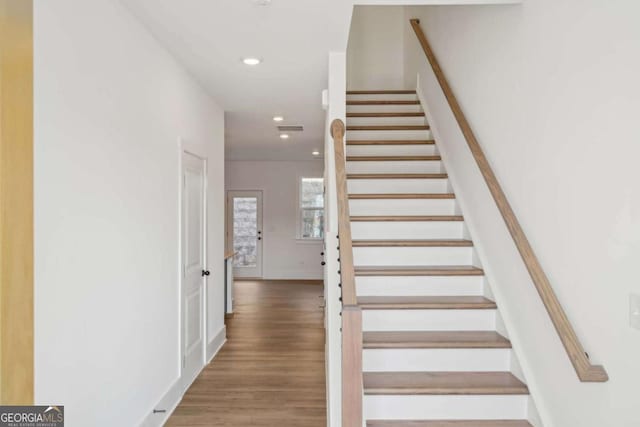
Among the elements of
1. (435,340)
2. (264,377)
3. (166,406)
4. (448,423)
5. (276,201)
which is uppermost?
(276,201)

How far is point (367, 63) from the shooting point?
636 centimetres

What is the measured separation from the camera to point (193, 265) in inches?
156

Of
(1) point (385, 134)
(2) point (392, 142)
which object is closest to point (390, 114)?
(1) point (385, 134)

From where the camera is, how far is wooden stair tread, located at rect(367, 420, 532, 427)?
7.55 feet

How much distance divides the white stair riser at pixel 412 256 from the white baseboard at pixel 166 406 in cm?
169

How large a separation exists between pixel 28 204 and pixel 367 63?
550 cm

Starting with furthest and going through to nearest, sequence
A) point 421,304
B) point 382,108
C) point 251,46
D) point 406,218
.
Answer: point 382,108 → point 406,218 → point 251,46 → point 421,304

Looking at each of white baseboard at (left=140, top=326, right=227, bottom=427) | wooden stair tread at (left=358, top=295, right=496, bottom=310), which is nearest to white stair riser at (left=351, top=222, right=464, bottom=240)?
wooden stair tread at (left=358, top=295, right=496, bottom=310)

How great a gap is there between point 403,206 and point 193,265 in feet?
6.29

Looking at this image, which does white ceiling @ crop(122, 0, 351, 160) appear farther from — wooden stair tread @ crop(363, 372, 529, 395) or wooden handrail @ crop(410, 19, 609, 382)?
wooden stair tread @ crop(363, 372, 529, 395)

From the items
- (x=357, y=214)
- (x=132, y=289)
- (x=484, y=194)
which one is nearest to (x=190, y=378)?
(x=132, y=289)

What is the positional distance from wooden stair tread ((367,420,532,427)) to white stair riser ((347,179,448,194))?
78.8 inches

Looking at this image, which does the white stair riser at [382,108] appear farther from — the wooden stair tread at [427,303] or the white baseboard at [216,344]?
the white baseboard at [216,344]

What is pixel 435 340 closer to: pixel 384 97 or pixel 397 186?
pixel 397 186
